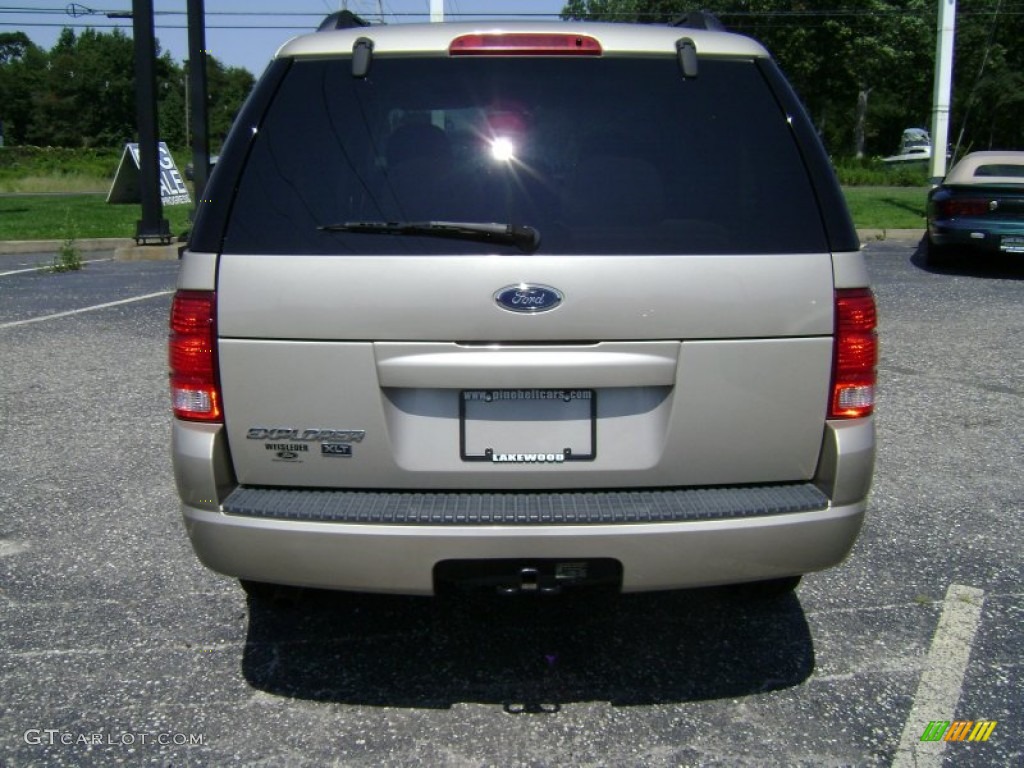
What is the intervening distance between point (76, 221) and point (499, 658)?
2034 centimetres

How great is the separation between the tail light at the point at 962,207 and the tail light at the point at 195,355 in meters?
11.6

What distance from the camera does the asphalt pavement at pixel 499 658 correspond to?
2945 mm

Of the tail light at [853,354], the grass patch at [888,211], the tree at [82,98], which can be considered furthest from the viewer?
the tree at [82,98]

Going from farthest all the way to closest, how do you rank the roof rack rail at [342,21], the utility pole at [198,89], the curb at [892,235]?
1. the curb at [892,235]
2. the utility pole at [198,89]
3. the roof rack rail at [342,21]

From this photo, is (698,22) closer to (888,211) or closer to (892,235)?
(892,235)

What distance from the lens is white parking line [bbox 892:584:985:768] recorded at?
2.91m

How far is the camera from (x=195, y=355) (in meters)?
2.83

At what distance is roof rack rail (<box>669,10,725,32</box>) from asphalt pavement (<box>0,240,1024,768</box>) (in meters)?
2.03

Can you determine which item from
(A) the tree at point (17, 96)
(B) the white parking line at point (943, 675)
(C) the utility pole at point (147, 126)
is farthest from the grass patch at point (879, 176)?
(A) the tree at point (17, 96)

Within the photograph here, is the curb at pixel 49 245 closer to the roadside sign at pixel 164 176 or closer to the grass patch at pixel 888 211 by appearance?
the roadside sign at pixel 164 176

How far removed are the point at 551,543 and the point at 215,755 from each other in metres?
1.11

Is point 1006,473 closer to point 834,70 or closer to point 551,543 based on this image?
point 551,543

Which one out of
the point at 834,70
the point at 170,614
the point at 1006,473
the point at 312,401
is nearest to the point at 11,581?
the point at 170,614

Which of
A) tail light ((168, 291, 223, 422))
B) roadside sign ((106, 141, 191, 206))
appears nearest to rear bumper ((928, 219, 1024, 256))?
tail light ((168, 291, 223, 422))
